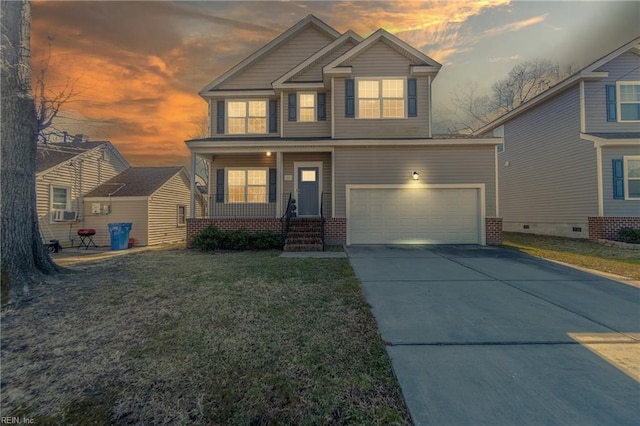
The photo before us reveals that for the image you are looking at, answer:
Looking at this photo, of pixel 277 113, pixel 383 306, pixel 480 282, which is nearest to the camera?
pixel 383 306

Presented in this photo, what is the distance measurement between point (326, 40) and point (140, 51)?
8.04m

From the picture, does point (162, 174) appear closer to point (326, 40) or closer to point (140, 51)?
point (140, 51)

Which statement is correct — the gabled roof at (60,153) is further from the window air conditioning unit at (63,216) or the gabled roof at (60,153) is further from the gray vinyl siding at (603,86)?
the gray vinyl siding at (603,86)

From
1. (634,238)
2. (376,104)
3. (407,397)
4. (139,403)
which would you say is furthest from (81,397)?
(634,238)

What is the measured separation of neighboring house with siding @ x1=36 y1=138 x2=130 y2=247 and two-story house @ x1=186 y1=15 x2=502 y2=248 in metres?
7.26

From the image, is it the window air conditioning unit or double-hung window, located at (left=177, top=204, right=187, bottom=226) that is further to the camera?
double-hung window, located at (left=177, top=204, right=187, bottom=226)

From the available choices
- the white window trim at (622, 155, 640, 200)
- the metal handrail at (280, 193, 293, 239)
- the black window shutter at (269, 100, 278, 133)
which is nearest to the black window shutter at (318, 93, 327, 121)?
the black window shutter at (269, 100, 278, 133)

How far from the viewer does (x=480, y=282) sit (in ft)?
18.2

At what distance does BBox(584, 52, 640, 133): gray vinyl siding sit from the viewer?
12.4 m

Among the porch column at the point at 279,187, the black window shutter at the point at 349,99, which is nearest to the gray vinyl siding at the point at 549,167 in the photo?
the black window shutter at the point at 349,99

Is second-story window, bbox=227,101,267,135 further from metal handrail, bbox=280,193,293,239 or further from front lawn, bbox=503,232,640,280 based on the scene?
front lawn, bbox=503,232,640,280

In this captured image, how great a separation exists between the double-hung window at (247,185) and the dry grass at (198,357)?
7616 millimetres

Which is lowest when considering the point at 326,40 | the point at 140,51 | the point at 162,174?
the point at 162,174

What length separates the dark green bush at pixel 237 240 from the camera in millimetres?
10219
